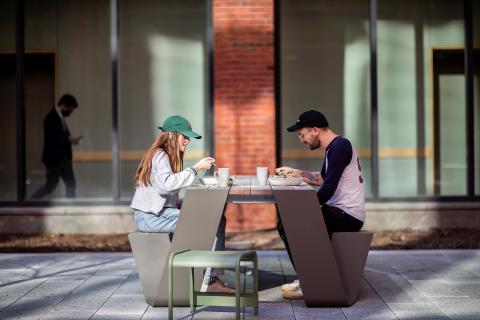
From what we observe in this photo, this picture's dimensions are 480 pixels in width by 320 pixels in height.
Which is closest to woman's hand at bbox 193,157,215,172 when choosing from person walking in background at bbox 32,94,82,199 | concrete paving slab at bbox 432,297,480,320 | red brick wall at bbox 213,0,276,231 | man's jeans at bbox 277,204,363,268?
man's jeans at bbox 277,204,363,268

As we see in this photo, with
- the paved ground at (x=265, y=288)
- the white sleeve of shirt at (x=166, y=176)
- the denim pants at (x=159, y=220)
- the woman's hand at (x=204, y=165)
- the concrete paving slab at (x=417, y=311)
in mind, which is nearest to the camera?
the concrete paving slab at (x=417, y=311)

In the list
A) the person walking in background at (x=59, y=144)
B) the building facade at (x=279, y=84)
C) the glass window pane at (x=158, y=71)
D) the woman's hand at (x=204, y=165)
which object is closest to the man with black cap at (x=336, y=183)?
the woman's hand at (x=204, y=165)

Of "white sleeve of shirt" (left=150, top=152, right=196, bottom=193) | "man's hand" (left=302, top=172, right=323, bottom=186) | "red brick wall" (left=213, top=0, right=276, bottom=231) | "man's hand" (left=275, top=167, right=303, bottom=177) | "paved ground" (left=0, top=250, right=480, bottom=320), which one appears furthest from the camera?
"red brick wall" (left=213, top=0, right=276, bottom=231)

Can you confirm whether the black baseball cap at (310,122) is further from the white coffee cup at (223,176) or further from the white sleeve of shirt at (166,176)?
the white sleeve of shirt at (166,176)

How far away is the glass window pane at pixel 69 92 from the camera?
12.1 m

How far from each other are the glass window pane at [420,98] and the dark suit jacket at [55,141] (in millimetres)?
4792

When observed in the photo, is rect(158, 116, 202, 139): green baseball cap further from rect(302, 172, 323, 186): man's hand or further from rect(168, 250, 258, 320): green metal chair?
rect(302, 172, 323, 186): man's hand

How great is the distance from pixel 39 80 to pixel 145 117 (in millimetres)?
1677

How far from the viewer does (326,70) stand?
40.2 feet

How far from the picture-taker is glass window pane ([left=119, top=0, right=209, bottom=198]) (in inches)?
479

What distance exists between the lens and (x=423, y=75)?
1223cm

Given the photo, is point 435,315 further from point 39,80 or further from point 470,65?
point 39,80

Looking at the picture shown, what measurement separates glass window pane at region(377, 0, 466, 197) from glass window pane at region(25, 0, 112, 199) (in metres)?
4.21

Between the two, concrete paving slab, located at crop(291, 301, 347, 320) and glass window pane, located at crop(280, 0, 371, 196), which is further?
glass window pane, located at crop(280, 0, 371, 196)
